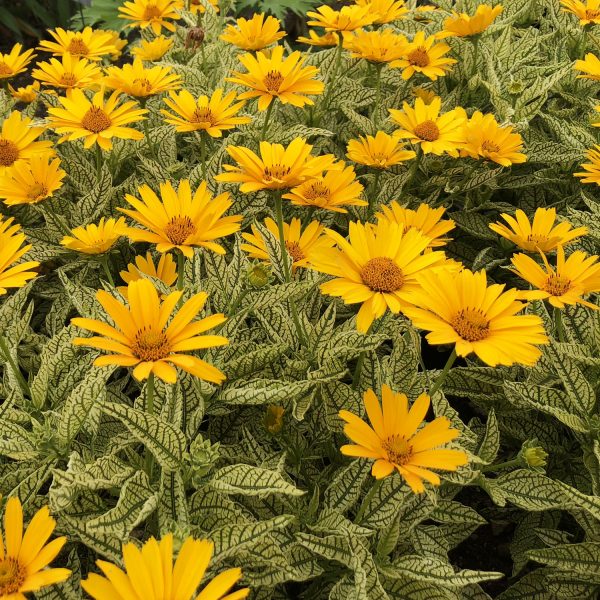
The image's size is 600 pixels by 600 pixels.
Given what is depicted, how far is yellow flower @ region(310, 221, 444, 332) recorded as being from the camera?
1192mm

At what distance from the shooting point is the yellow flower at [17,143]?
6.01ft

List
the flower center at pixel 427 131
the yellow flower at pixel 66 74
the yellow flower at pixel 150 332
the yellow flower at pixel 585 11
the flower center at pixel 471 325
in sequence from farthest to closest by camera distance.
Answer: the yellow flower at pixel 585 11 → the yellow flower at pixel 66 74 → the flower center at pixel 427 131 → the flower center at pixel 471 325 → the yellow flower at pixel 150 332

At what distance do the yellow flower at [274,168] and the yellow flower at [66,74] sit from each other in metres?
0.88

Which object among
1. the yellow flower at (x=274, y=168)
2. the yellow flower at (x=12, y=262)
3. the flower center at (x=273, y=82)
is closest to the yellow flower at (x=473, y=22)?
the flower center at (x=273, y=82)

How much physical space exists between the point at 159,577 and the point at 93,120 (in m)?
1.30

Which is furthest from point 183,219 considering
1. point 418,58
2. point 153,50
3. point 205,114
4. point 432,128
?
point 153,50

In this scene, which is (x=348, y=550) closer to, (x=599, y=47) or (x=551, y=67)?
(x=551, y=67)

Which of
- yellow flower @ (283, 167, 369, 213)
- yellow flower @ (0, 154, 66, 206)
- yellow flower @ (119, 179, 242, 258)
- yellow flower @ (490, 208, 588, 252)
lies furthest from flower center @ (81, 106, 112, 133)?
yellow flower @ (490, 208, 588, 252)

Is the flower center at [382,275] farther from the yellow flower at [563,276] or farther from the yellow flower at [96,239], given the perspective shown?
the yellow flower at [96,239]

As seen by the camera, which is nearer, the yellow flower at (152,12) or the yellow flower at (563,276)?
the yellow flower at (563,276)

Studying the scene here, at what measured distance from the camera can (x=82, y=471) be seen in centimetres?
115

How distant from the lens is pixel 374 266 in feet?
4.18

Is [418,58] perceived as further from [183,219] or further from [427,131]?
[183,219]

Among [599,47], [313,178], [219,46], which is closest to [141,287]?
[313,178]
